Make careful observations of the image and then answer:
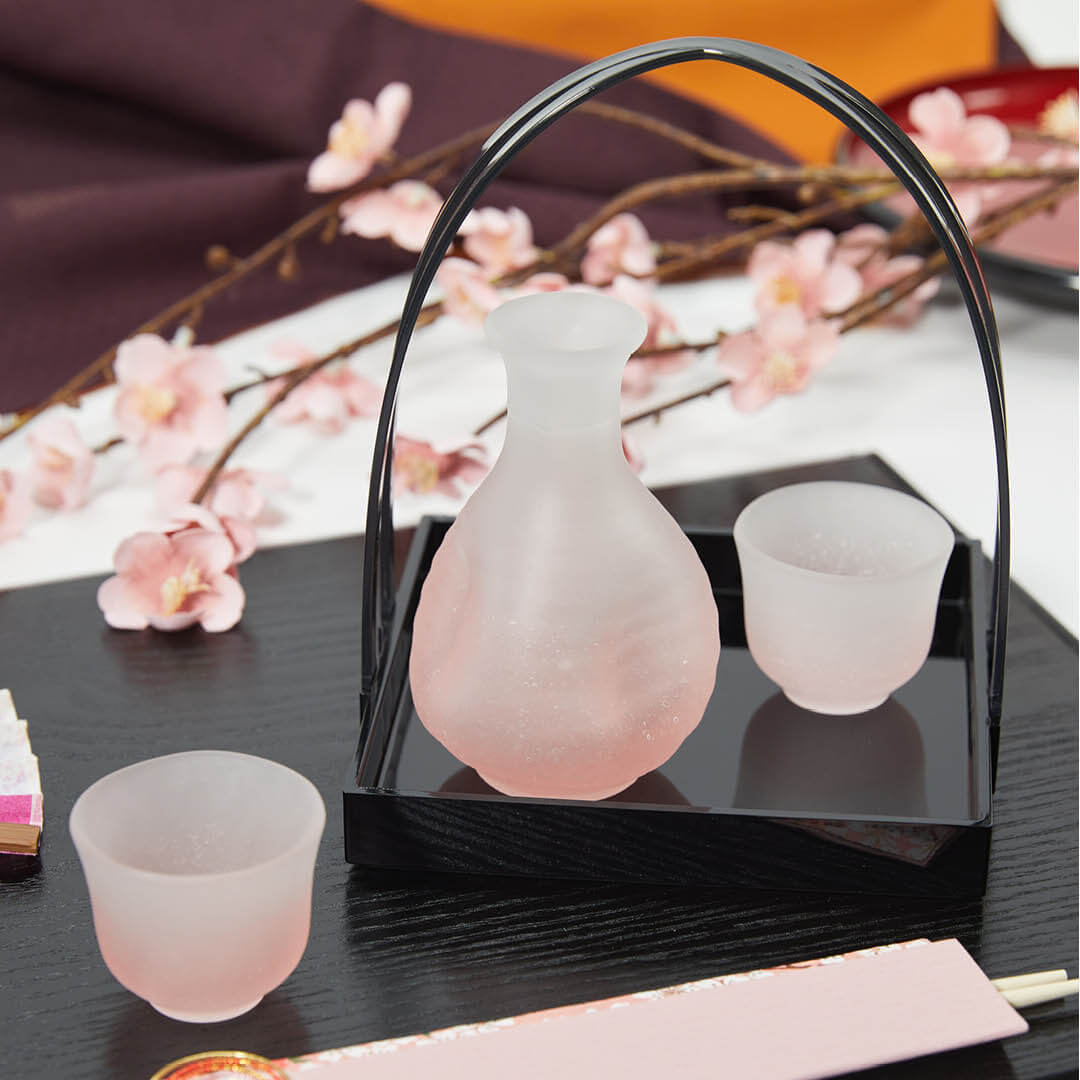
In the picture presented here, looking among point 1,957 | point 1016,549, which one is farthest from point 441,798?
point 1016,549

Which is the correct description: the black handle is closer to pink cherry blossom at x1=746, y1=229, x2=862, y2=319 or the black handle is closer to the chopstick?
the chopstick

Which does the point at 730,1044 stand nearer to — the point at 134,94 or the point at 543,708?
the point at 543,708

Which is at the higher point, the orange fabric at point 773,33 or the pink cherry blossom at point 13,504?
the orange fabric at point 773,33

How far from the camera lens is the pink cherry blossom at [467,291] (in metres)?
0.89

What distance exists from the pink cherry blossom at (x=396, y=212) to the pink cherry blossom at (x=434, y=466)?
21cm

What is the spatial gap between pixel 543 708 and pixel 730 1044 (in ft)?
0.40

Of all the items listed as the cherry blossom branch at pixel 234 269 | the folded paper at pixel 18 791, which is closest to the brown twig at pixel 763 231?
the cherry blossom branch at pixel 234 269

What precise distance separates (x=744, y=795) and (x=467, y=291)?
40 centimetres

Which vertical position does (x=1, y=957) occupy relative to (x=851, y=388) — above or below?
below

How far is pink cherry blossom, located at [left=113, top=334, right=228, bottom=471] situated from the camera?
0.85 meters

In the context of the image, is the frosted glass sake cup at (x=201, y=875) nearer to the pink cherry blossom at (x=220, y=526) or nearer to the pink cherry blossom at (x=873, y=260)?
the pink cherry blossom at (x=220, y=526)

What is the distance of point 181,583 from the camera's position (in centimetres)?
72

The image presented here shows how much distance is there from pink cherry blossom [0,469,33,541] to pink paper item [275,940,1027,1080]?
0.44m

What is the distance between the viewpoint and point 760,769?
0.61 m
